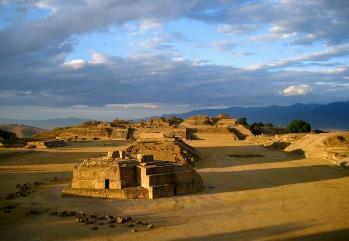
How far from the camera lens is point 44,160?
95.2 feet

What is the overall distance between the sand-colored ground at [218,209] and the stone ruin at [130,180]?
569mm

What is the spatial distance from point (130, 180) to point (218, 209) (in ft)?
12.8

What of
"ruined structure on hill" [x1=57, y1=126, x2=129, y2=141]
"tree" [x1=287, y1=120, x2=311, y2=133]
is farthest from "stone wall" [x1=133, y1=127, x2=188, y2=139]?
"tree" [x1=287, y1=120, x2=311, y2=133]

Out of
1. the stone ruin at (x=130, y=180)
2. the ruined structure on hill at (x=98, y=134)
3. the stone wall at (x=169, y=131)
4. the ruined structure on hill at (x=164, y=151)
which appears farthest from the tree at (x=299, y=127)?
the stone ruin at (x=130, y=180)

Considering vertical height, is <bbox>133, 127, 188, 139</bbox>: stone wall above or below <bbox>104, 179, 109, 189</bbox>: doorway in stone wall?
above

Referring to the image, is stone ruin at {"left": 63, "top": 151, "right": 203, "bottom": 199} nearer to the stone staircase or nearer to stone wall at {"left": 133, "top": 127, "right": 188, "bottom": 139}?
the stone staircase

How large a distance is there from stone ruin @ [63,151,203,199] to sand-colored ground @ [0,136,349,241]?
0.57m

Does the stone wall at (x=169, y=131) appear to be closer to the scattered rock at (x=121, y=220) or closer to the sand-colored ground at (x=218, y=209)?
the sand-colored ground at (x=218, y=209)

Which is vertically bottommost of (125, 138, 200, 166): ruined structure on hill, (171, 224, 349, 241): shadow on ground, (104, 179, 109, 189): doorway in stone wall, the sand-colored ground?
(171, 224, 349, 241): shadow on ground

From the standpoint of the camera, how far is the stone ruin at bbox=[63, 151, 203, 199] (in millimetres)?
15195

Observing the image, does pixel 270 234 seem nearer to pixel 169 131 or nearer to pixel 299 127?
pixel 169 131

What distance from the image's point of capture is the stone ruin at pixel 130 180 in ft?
49.9

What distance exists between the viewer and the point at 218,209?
13.5m

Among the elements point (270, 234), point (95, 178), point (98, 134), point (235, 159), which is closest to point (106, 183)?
point (95, 178)
